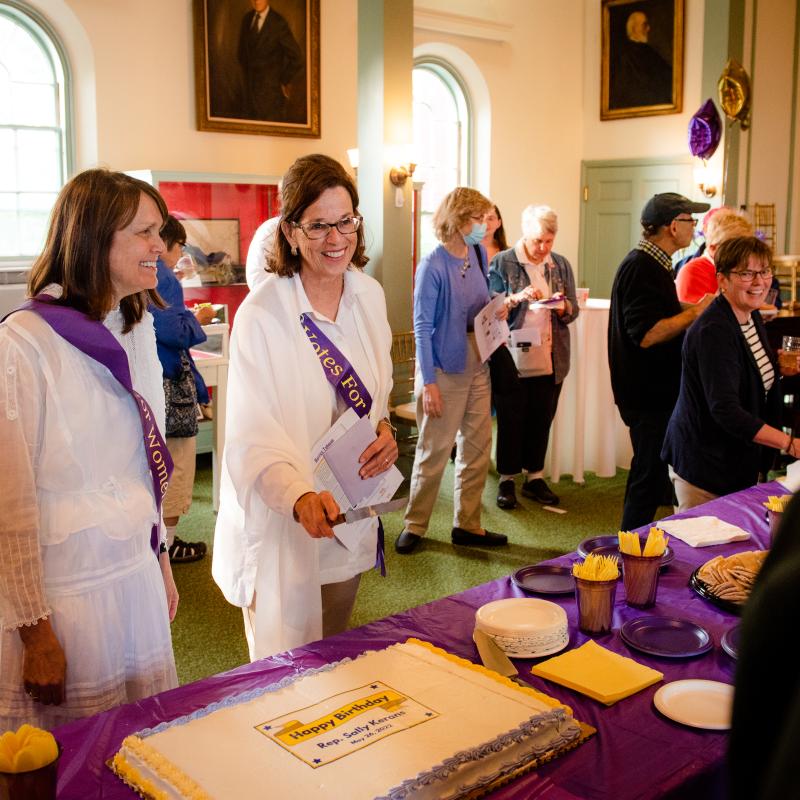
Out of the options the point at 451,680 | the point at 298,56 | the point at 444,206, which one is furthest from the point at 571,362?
the point at 451,680

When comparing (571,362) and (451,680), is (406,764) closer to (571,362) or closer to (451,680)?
(451,680)

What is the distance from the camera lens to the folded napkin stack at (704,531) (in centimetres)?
244

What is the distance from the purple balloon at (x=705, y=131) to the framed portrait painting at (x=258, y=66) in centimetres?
331

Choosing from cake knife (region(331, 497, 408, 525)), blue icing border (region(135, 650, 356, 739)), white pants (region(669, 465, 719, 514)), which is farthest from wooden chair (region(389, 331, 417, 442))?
blue icing border (region(135, 650, 356, 739))

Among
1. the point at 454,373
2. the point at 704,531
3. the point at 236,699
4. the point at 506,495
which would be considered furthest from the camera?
the point at 506,495

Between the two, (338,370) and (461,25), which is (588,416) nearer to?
(338,370)

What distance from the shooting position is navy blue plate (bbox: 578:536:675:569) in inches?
90.3

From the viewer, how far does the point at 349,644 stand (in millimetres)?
1832

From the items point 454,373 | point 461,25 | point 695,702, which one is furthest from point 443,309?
point 461,25

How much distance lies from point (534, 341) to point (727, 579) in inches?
128

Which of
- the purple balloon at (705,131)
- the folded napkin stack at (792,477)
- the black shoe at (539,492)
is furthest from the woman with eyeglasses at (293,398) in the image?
the purple balloon at (705,131)

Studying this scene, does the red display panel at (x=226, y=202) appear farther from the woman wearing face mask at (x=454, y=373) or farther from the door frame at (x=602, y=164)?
the door frame at (x=602, y=164)

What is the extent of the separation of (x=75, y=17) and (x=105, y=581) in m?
5.55

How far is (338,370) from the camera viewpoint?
2238 millimetres
